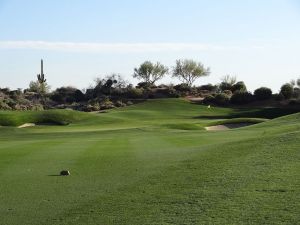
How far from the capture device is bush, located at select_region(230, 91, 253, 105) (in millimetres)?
75625

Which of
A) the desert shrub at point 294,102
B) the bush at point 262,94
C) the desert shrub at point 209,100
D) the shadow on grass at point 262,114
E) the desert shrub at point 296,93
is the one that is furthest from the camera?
the desert shrub at point 209,100

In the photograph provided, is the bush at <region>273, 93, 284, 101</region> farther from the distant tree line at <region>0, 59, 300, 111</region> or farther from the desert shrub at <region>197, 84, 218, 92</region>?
the desert shrub at <region>197, 84, 218, 92</region>

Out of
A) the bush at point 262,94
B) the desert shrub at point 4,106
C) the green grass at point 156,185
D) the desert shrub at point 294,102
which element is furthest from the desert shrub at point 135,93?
the green grass at point 156,185

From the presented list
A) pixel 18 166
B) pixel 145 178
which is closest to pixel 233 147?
pixel 145 178

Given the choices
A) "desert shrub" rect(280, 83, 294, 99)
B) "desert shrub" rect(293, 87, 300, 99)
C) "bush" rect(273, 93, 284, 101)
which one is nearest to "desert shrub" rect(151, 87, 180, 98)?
"bush" rect(273, 93, 284, 101)

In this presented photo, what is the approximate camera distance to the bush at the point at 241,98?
248 feet

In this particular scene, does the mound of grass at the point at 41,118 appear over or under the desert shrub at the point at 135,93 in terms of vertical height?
under

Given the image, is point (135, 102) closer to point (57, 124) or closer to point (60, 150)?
point (57, 124)

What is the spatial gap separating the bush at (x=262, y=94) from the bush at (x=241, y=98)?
87 centimetres

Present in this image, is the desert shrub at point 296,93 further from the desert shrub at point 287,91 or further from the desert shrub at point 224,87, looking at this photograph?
the desert shrub at point 224,87

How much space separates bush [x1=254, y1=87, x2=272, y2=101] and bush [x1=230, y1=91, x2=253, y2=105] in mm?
872

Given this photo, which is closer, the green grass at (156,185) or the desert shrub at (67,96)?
the green grass at (156,185)

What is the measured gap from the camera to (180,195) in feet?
32.1

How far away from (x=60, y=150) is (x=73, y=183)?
287 inches
